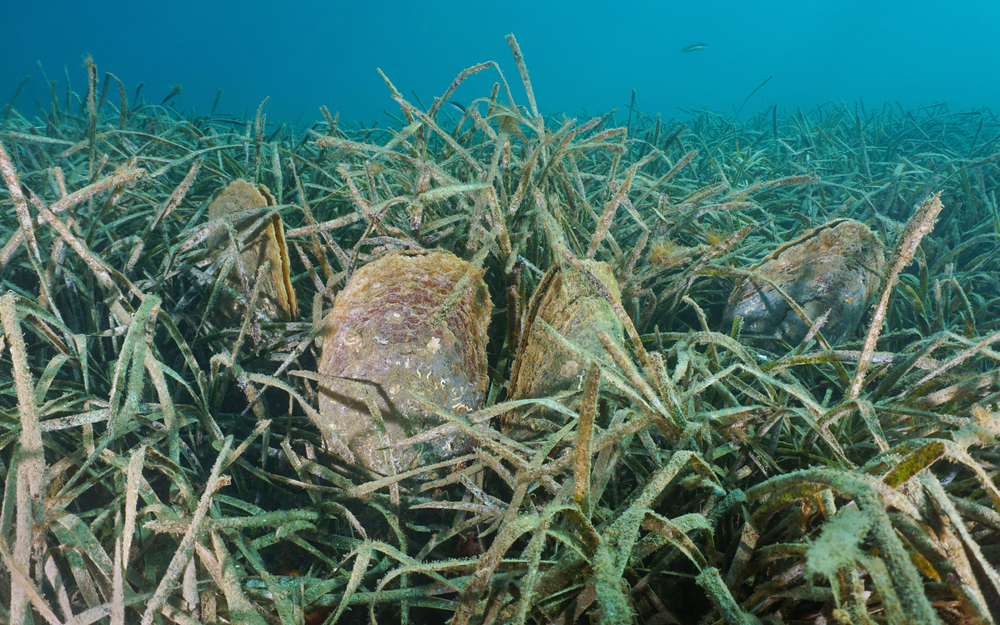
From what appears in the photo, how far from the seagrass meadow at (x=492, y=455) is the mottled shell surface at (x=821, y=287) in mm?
45

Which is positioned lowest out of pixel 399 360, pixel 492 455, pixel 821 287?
pixel 492 455

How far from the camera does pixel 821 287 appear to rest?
133cm

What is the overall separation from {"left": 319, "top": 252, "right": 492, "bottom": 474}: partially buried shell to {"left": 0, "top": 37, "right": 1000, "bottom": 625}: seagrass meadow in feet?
0.14

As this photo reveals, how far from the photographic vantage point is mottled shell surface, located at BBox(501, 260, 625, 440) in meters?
0.98

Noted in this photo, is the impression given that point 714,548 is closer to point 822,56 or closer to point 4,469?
point 4,469

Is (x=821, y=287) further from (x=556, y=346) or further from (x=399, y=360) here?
(x=399, y=360)

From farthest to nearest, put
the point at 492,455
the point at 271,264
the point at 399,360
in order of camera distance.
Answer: the point at 271,264 → the point at 399,360 → the point at 492,455

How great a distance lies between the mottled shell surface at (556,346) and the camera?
98 centimetres

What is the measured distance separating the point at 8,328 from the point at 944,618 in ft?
4.36

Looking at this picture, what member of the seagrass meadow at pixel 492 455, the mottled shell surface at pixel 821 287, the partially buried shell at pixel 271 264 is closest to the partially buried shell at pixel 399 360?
the seagrass meadow at pixel 492 455

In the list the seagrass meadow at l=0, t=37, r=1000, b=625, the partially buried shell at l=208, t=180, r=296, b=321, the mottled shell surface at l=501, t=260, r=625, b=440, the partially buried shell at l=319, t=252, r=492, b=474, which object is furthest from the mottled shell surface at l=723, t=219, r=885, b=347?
the partially buried shell at l=208, t=180, r=296, b=321

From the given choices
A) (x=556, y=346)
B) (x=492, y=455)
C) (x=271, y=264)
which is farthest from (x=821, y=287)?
(x=271, y=264)

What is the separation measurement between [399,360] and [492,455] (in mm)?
279

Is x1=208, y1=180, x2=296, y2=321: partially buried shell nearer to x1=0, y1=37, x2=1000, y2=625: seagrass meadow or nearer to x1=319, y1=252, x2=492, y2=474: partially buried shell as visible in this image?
x1=0, y1=37, x2=1000, y2=625: seagrass meadow
